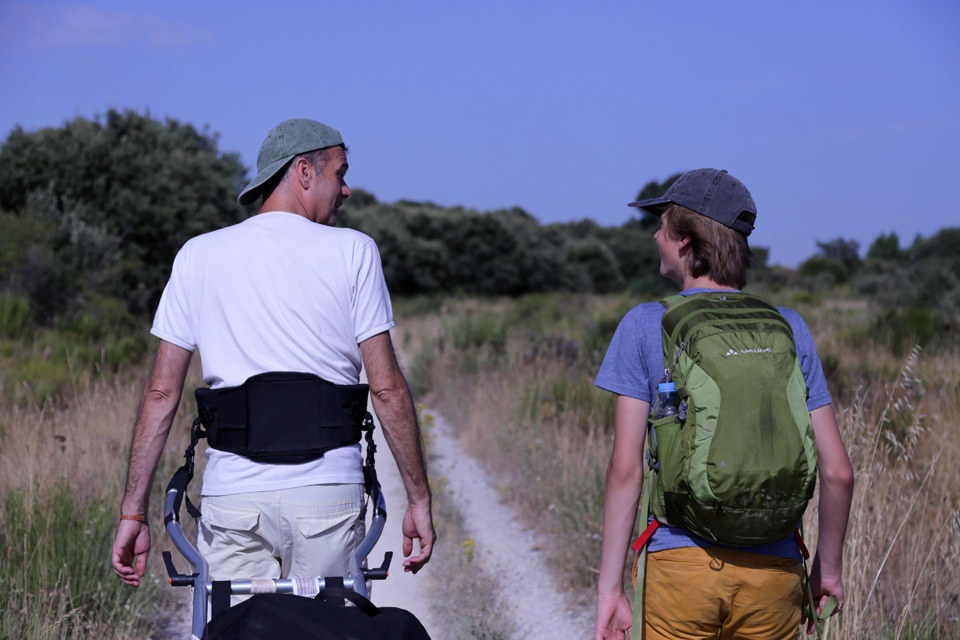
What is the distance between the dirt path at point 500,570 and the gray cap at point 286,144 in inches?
121

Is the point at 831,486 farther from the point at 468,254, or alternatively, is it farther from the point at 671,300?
the point at 468,254

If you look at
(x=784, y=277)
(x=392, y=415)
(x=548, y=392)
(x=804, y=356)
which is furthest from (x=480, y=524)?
(x=784, y=277)

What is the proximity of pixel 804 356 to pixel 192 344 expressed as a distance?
1.84 m

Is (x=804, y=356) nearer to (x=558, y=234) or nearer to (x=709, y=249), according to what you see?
(x=709, y=249)

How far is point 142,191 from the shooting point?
1850 centimetres

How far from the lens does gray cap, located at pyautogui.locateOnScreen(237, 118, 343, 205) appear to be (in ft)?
9.25

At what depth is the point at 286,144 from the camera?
2830 mm

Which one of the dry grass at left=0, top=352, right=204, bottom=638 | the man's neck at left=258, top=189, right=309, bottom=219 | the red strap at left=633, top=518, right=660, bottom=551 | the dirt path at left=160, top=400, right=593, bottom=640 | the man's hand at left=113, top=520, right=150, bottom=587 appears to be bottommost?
the dirt path at left=160, top=400, right=593, bottom=640

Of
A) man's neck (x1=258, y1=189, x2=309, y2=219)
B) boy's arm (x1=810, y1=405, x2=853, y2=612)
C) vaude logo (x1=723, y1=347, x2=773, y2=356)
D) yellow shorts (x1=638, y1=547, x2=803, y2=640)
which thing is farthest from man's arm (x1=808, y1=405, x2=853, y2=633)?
man's neck (x1=258, y1=189, x2=309, y2=219)

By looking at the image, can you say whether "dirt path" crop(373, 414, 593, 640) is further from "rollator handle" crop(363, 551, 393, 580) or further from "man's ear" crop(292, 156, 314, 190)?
"man's ear" crop(292, 156, 314, 190)

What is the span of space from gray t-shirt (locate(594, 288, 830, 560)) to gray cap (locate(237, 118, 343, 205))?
3.91 ft

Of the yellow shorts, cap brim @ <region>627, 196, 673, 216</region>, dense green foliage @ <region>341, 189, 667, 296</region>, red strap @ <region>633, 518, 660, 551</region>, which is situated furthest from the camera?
dense green foliage @ <region>341, 189, 667, 296</region>

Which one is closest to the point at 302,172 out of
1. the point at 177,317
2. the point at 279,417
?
the point at 177,317

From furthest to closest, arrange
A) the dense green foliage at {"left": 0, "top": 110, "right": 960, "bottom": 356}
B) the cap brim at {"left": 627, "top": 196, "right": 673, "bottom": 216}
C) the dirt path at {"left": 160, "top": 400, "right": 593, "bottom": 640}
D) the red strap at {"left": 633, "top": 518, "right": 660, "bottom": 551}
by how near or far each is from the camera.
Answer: the dense green foliage at {"left": 0, "top": 110, "right": 960, "bottom": 356} → the dirt path at {"left": 160, "top": 400, "right": 593, "bottom": 640} → the cap brim at {"left": 627, "top": 196, "right": 673, "bottom": 216} → the red strap at {"left": 633, "top": 518, "right": 660, "bottom": 551}
